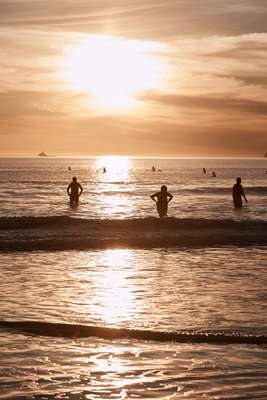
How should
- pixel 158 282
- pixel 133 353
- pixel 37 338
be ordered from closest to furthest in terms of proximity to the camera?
pixel 133 353
pixel 37 338
pixel 158 282

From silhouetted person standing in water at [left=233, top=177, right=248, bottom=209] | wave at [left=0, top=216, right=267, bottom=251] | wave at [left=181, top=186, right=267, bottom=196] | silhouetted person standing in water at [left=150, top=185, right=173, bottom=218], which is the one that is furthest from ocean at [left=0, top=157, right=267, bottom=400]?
wave at [left=181, top=186, right=267, bottom=196]

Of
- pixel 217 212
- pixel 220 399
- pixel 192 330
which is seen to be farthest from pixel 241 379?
pixel 217 212

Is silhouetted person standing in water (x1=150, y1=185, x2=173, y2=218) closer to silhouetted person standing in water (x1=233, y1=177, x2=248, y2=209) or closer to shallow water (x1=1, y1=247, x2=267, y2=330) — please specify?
silhouetted person standing in water (x1=233, y1=177, x2=248, y2=209)

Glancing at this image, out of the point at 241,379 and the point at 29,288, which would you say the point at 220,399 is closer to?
the point at 241,379

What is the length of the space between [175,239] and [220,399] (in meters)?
18.9

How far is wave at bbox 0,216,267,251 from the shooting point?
24703mm

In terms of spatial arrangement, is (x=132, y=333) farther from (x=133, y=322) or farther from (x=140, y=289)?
(x=140, y=289)

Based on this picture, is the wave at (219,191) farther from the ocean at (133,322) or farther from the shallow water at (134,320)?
the shallow water at (134,320)

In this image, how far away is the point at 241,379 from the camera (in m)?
8.07

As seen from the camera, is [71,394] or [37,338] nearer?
[71,394]

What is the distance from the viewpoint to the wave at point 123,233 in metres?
24.7

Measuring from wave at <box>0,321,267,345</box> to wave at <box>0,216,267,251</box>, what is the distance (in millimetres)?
12243

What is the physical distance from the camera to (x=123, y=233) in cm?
2989

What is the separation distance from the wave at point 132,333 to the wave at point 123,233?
12243 mm
